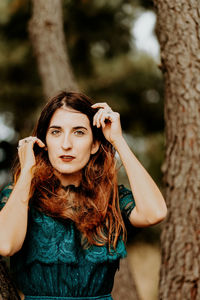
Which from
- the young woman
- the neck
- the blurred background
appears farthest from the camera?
the blurred background

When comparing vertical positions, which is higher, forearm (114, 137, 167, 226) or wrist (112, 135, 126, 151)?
wrist (112, 135, 126, 151)

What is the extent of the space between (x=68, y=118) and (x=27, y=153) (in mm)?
293

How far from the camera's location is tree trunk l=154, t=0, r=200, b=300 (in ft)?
9.55

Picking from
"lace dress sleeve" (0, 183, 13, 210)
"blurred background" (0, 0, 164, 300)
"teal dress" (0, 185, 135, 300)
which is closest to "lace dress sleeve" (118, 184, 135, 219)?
"teal dress" (0, 185, 135, 300)

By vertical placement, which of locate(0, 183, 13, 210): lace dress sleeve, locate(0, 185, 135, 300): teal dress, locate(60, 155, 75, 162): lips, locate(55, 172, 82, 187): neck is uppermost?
locate(60, 155, 75, 162): lips

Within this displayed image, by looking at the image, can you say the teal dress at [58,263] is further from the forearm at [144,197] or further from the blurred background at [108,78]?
the blurred background at [108,78]

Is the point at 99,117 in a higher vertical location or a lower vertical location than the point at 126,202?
higher

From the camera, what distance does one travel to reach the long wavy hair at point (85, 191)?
2.19 meters

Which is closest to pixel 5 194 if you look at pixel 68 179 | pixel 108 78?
pixel 68 179

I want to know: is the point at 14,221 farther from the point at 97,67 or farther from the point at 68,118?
the point at 97,67

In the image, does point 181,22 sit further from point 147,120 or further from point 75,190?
point 147,120

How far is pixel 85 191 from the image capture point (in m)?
2.35

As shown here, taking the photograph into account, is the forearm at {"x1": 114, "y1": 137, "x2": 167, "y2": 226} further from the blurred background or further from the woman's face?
the blurred background

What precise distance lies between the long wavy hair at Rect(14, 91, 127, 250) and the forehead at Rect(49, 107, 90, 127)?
0.02 m
